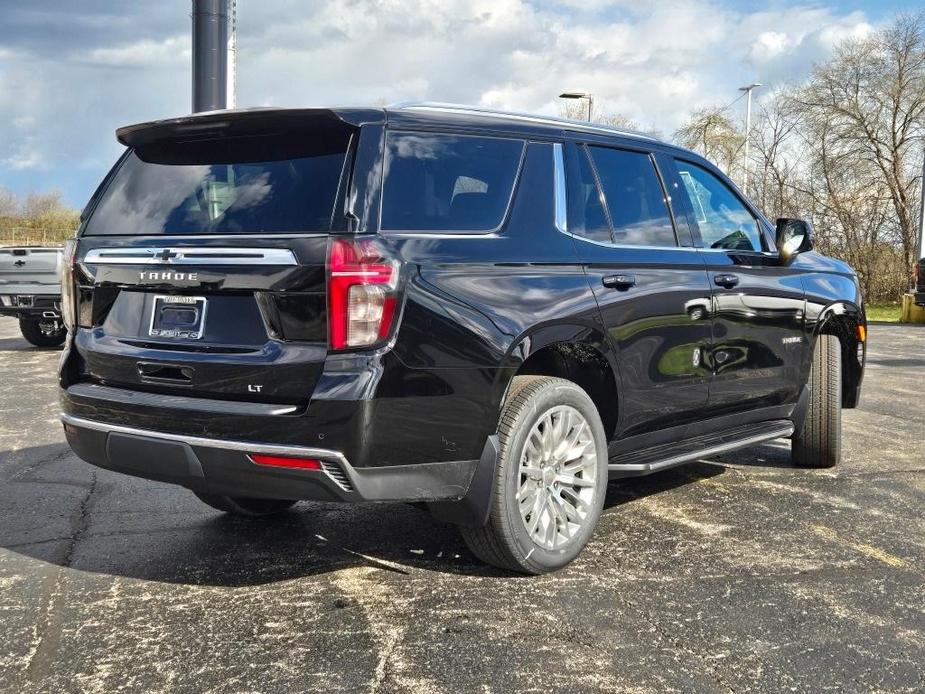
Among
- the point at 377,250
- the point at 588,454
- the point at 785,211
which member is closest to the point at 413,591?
the point at 588,454

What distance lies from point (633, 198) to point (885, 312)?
25.7m

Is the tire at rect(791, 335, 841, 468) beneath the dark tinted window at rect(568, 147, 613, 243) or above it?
beneath

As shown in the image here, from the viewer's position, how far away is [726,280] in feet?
15.9

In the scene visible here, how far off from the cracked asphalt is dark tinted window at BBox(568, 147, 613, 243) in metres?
1.39

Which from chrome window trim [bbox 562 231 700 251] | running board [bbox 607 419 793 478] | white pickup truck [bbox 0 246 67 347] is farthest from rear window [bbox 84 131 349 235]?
white pickup truck [bbox 0 246 67 347]

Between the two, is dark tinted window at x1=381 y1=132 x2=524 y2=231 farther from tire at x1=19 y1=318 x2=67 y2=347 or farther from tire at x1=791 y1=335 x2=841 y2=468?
tire at x1=19 y1=318 x2=67 y2=347

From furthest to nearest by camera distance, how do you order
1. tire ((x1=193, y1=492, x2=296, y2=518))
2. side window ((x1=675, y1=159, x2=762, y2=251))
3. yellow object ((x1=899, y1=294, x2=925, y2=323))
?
1. yellow object ((x1=899, y1=294, x2=925, y2=323))
2. side window ((x1=675, y1=159, x2=762, y2=251))
3. tire ((x1=193, y1=492, x2=296, y2=518))

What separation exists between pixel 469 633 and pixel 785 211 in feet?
110

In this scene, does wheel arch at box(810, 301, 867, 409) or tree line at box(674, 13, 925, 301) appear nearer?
wheel arch at box(810, 301, 867, 409)

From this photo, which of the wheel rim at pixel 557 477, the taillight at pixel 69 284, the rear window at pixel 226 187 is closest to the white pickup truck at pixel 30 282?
the taillight at pixel 69 284

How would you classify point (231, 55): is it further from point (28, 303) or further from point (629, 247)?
point (629, 247)

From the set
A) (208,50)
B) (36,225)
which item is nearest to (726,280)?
(208,50)

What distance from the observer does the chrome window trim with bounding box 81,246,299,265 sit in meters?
3.34

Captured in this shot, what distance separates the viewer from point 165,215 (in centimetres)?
375
